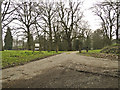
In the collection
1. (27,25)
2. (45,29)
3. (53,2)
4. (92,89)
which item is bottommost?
(92,89)

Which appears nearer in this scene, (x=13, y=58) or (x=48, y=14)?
(x=13, y=58)

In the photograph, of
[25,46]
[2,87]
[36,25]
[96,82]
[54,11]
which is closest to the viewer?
[96,82]

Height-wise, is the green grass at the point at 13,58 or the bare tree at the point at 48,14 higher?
the bare tree at the point at 48,14

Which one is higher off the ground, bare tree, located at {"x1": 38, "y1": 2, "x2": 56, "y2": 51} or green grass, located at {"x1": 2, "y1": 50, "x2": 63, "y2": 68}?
bare tree, located at {"x1": 38, "y1": 2, "x2": 56, "y2": 51}

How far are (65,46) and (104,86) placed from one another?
19553 millimetres

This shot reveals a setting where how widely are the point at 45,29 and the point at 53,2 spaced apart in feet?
12.7

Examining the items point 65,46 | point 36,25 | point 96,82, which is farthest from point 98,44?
point 96,82

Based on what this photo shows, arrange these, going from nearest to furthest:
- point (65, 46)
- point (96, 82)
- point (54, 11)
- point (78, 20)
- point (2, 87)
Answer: point (96, 82) < point (2, 87) < point (54, 11) < point (78, 20) < point (65, 46)

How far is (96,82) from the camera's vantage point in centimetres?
143

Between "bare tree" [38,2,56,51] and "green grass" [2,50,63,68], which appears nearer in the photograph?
"green grass" [2,50,63,68]

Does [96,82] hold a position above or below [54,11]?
below

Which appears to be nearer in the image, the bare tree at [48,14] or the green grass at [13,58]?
the green grass at [13,58]

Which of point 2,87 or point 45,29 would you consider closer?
point 2,87

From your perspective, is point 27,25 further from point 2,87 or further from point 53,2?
point 2,87
